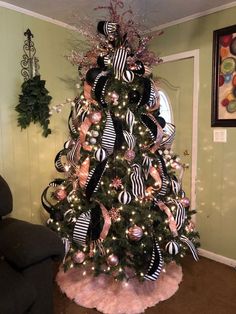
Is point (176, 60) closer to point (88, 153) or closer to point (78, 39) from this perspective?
point (78, 39)

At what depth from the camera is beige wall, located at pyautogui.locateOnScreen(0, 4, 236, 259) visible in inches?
85.6

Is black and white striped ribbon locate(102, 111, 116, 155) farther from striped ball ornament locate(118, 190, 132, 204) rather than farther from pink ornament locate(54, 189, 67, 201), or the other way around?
pink ornament locate(54, 189, 67, 201)

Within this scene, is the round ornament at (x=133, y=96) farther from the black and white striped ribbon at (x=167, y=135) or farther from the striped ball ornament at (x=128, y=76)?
the black and white striped ribbon at (x=167, y=135)

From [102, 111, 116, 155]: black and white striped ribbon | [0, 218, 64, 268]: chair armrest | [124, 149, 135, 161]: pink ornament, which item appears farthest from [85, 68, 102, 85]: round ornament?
[0, 218, 64, 268]: chair armrest

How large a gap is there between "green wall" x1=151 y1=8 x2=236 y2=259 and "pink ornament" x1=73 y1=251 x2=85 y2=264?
4.22ft

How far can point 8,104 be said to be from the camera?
217cm

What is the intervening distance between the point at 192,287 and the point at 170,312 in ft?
1.15

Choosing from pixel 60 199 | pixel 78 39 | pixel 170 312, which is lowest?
pixel 170 312

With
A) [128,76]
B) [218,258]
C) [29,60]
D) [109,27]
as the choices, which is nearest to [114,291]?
[218,258]

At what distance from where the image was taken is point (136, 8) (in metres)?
2.21

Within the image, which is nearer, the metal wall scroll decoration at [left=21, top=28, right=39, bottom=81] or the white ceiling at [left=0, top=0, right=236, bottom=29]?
the white ceiling at [left=0, top=0, right=236, bottom=29]

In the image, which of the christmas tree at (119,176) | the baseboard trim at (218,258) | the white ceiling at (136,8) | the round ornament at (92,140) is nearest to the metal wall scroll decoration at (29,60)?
the white ceiling at (136,8)

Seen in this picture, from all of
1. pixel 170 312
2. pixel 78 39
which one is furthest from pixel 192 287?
pixel 78 39

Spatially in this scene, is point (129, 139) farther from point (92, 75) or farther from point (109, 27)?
point (109, 27)
